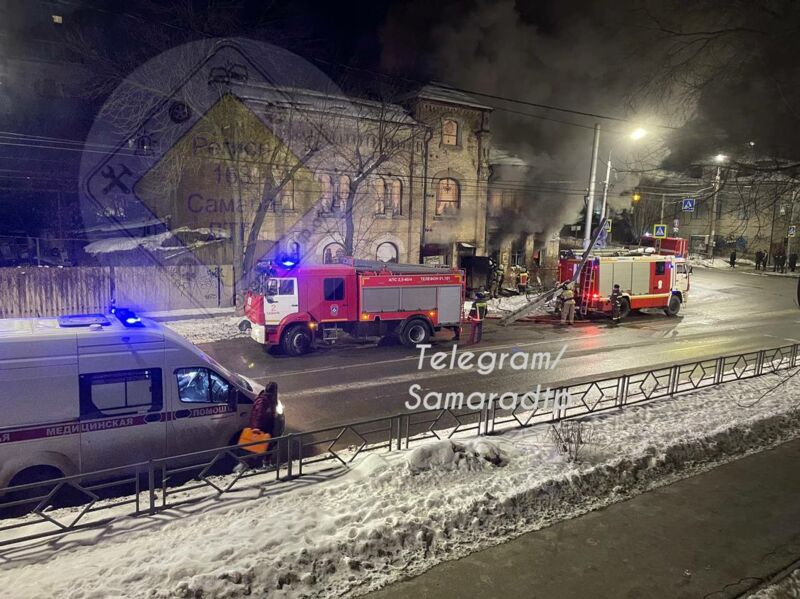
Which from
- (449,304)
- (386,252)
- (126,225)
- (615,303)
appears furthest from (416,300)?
(126,225)

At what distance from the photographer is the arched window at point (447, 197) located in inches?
1078

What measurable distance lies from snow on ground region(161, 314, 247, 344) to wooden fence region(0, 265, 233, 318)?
1.65 meters

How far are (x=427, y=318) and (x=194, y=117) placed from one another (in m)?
11.7

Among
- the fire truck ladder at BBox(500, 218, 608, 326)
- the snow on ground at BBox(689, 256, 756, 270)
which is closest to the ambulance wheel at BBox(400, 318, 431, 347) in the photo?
the fire truck ladder at BBox(500, 218, 608, 326)

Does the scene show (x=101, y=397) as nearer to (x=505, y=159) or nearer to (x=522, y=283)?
(x=522, y=283)

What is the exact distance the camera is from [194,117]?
20172mm

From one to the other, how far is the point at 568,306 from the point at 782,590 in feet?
50.8

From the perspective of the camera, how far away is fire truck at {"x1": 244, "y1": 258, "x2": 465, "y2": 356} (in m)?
14.6

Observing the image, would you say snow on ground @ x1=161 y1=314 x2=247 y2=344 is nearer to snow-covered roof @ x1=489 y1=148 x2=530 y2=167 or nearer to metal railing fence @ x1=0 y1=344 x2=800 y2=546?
metal railing fence @ x1=0 y1=344 x2=800 y2=546

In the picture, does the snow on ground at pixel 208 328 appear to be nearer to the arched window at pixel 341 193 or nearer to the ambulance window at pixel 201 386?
the arched window at pixel 341 193

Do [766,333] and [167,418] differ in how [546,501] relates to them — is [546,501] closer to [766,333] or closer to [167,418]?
[167,418]

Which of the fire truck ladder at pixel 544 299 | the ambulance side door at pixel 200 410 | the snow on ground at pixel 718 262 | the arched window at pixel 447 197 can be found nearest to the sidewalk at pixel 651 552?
the ambulance side door at pixel 200 410

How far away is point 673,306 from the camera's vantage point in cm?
2264

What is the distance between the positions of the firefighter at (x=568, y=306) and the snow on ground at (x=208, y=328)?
1127cm
